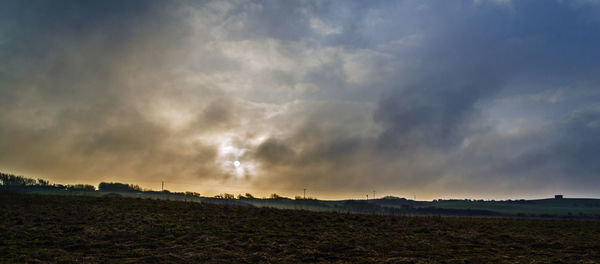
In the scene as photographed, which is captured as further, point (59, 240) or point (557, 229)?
point (557, 229)

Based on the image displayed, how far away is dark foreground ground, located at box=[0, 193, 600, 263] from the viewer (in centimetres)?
2161

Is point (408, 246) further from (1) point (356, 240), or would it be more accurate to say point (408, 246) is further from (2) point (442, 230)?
(2) point (442, 230)

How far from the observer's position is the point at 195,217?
34594 mm

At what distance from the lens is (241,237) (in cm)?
2734

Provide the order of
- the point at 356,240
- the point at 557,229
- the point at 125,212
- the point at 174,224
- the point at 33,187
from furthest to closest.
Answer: the point at 33,187 < the point at 557,229 < the point at 125,212 < the point at 174,224 < the point at 356,240

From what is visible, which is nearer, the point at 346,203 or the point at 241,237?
the point at 241,237

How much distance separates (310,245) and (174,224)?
12652 millimetres

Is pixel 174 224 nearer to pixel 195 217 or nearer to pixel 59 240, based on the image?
pixel 195 217

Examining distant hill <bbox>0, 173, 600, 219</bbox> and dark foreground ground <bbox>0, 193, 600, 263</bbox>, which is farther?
distant hill <bbox>0, 173, 600, 219</bbox>

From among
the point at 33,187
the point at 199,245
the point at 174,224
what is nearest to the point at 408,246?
the point at 199,245

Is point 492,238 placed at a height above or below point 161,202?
below

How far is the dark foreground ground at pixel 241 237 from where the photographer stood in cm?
2161

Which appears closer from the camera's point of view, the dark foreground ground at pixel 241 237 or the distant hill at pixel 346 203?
the dark foreground ground at pixel 241 237

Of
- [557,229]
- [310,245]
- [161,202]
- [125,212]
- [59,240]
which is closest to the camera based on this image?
[59,240]
